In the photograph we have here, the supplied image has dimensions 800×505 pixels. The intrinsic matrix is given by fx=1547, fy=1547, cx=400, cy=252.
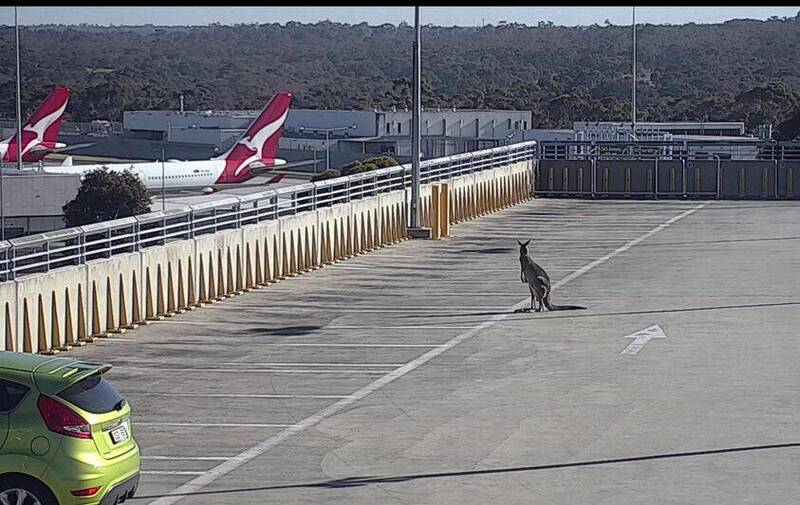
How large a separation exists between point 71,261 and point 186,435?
323 inches

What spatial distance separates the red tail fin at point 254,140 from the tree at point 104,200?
646 inches

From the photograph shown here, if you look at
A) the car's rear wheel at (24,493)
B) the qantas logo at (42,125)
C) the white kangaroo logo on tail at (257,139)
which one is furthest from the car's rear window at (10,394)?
the qantas logo at (42,125)

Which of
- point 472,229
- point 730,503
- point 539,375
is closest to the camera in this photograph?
point 730,503

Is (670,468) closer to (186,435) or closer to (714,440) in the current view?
(714,440)

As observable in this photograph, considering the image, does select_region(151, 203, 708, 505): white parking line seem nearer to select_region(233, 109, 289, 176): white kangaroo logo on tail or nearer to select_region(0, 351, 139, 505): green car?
select_region(0, 351, 139, 505): green car

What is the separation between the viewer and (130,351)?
1970cm

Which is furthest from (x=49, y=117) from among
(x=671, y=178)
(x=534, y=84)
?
(x=534, y=84)

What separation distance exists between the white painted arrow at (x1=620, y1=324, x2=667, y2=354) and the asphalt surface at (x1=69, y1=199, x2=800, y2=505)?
99 mm

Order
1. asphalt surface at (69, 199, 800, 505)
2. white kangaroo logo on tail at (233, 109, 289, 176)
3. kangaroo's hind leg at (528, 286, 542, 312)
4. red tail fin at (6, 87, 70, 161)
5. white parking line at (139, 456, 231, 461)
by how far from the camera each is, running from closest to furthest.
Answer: asphalt surface at (69, 199, 800, 505), white parking line at (139, 456, 231, 461), kangaroo's hind leg at (528, 286, 542, 312), white kangaroo logo on tail at (233, 109, 289, 176), red tail fin at (6, 87, 70, 161)

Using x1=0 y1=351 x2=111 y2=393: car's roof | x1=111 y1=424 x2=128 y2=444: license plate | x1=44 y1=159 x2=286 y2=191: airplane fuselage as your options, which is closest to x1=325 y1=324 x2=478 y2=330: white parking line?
x1=0 y1=351 x2=111 y2=393: car's roof

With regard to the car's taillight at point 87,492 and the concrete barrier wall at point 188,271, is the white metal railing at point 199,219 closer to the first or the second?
the concrete barrier wall at point 188,271

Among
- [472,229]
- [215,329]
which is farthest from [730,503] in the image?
[472,229]

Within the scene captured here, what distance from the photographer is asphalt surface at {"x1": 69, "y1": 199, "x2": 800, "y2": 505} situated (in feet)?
40.6

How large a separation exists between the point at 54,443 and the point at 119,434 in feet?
1.93
